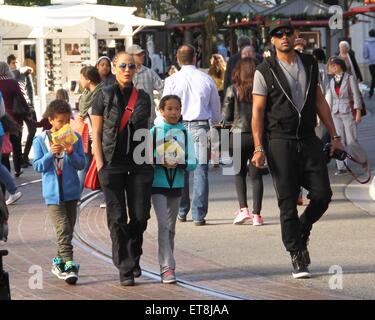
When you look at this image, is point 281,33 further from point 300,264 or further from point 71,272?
point 71,272

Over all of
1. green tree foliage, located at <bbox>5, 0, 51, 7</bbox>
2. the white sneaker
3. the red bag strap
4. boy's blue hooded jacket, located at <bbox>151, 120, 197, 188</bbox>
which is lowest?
the white sneaker

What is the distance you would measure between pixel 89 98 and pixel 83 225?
6.45 ft

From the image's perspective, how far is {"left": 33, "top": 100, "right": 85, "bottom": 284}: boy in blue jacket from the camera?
1061 cm

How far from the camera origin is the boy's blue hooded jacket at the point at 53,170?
34.9 ft

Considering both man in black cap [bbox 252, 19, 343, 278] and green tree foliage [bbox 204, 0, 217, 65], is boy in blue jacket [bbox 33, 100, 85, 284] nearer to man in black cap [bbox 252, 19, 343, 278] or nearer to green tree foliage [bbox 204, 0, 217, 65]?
man in black cap [bbox 252, 19, 343, 278]

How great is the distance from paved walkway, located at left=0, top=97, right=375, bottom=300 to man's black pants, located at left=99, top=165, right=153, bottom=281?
0.24 m

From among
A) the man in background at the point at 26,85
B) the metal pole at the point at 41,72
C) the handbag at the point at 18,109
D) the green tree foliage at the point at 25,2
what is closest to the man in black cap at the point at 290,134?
the handbag at the point at 18,109

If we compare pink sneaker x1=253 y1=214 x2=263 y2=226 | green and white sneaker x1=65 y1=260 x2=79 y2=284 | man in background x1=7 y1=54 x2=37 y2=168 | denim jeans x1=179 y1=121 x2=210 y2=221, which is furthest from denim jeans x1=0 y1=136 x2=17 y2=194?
man in background x1=7 y1=54 x2=37 y2=168

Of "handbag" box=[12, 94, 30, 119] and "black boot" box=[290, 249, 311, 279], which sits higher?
"handbag" box=[12, 94, 30, 119]

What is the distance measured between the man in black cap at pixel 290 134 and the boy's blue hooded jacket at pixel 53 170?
1.52m

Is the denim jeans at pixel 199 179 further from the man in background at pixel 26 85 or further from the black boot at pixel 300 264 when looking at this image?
the man in background at pixel 26 85

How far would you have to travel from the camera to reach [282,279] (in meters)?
10.3
